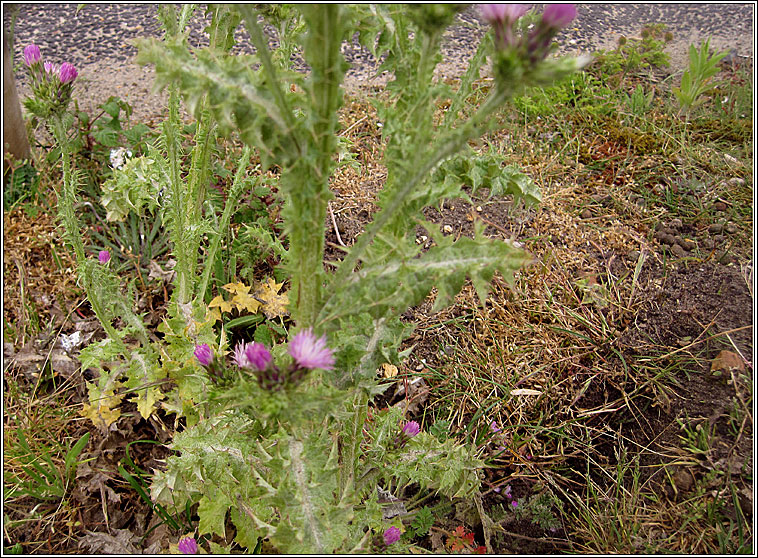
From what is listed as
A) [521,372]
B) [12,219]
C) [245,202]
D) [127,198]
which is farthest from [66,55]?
[521,372]

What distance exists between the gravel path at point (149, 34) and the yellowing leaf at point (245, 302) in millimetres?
1730

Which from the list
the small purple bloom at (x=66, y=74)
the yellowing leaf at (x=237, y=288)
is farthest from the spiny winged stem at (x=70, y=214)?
the yellowing leaf at (x=237, y=288)

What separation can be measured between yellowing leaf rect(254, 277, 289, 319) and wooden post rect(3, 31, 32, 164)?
1.66 m

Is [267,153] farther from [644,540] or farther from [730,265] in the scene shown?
[730,265]

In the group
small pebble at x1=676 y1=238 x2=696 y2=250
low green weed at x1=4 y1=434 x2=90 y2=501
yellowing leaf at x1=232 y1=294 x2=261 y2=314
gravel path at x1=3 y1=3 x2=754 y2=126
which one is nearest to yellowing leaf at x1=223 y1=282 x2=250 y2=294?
yellowing leaf at x1=232 y1=294 x2=261 y2=314

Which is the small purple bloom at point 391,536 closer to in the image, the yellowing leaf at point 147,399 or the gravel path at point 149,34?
the yellowing leaf at point 147,399

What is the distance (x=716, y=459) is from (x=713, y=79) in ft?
10.0

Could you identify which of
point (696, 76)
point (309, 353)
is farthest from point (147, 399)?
point (696, 76)

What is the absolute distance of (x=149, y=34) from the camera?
4.16m

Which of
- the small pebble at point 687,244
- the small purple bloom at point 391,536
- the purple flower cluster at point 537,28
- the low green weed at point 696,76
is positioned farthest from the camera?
the low green weed at point 696,76

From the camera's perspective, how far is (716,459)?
2025 millimetres

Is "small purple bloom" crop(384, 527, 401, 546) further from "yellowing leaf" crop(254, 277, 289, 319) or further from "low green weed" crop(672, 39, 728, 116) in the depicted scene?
"low green weed" crop(672, 39, 728, 116)

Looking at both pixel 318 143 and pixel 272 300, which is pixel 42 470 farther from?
pixel 318 143

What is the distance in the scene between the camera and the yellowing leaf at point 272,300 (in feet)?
8.18
